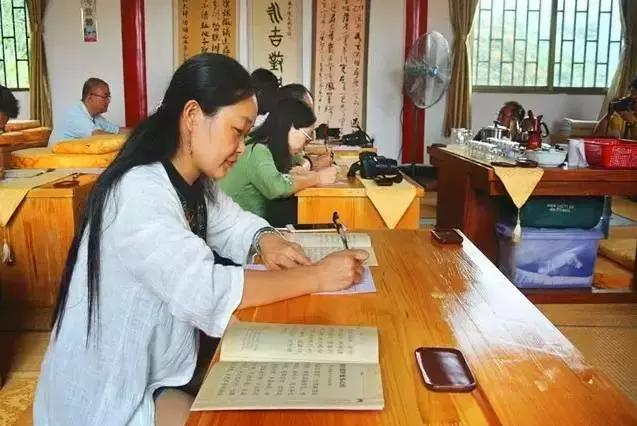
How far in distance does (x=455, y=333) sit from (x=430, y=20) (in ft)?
18.6

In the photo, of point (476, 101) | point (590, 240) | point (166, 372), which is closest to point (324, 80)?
point (476, 101)

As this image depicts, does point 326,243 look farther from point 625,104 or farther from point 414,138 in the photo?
point 414,138

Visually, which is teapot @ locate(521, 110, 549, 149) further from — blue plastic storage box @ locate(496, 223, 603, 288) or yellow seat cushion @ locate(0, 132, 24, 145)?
yellow seat cushion @ locate(0, 132, 24, 145)

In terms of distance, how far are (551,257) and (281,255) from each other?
2119 millimetres

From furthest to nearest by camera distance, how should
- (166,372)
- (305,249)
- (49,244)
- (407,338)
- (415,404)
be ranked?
(49,244) < (305,249) < (166,372) < (407,338) < (415,404)

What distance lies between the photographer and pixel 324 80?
20.2 feet

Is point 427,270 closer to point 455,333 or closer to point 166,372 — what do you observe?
point 455,333

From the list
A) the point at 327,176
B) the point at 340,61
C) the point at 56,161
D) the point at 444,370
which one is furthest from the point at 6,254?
the point at 340,61

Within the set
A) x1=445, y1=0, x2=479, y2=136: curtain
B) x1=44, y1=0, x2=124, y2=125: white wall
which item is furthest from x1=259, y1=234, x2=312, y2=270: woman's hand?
x1=44, y1=0, x2=124, y2=125: white wall

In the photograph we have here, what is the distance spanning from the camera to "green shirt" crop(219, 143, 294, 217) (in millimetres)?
2439

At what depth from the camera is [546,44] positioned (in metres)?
6.50

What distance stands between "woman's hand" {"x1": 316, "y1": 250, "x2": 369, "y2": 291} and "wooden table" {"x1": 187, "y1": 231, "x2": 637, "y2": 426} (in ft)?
0.11

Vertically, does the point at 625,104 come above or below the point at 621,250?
above

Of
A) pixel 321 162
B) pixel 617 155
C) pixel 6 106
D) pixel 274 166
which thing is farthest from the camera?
pixel 6 106
